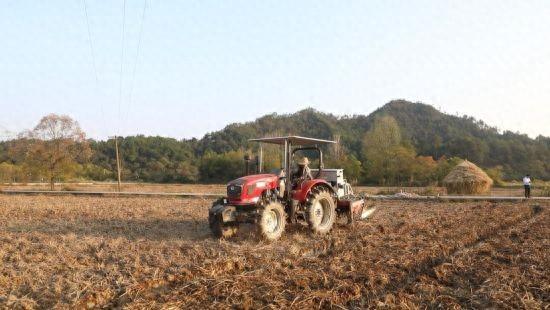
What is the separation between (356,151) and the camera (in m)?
73.2

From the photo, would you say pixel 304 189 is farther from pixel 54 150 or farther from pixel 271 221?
pixel 54 150

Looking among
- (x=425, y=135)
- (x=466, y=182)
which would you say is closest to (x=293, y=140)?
(x=466, y=182)

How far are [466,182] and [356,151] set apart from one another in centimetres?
4575

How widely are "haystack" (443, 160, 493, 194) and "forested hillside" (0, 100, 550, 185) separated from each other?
32.9ft

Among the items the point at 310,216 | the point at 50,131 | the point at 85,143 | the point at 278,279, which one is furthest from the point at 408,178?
the point at 278,279

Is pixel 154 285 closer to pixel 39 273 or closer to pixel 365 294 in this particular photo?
pixel 39 273

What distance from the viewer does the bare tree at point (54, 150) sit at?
37.2 metres

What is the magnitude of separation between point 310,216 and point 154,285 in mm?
4516

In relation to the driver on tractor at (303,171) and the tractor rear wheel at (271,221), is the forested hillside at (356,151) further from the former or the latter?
the tractor rear wheel at (271,221)

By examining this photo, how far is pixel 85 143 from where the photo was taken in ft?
125

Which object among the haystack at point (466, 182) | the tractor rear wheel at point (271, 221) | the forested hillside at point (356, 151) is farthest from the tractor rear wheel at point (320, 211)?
the haystack at point (466, 182)

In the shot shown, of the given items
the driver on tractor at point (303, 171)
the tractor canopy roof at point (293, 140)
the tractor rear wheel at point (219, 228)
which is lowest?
the tractor rear wheel at point (219, 228)

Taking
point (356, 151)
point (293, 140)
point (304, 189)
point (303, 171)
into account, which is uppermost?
point (356, 151)

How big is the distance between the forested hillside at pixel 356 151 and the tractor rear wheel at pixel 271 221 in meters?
14.9
